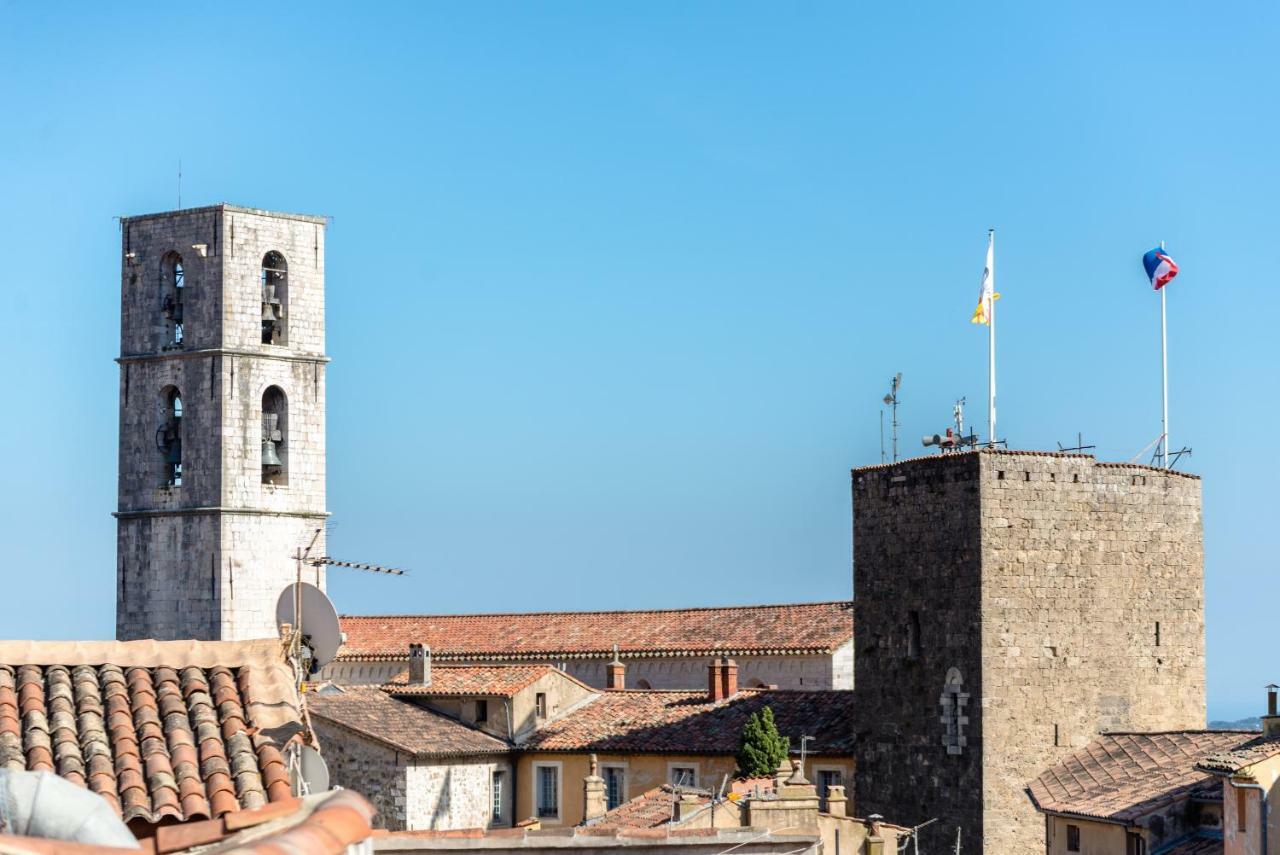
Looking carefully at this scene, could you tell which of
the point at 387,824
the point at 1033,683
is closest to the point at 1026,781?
the point at 1033,683

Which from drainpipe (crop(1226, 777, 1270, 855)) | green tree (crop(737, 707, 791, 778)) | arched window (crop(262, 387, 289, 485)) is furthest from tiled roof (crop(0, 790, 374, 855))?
arched window (crop(262, 387, 289, 485))

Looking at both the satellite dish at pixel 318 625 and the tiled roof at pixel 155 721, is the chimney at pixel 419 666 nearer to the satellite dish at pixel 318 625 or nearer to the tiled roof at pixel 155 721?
the satellite dish at pixel 318 625

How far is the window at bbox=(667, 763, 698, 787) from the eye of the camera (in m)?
46.7

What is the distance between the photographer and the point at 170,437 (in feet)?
201

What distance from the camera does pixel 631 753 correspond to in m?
48.5

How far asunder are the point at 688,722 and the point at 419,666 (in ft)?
32.2

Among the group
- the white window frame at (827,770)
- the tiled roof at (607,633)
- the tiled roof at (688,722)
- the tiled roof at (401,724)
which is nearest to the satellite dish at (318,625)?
the white window frame at (827,770)

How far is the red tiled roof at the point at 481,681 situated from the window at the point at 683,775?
5546 mm

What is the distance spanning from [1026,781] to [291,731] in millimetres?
26172

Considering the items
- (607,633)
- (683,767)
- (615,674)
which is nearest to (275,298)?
(607,633)

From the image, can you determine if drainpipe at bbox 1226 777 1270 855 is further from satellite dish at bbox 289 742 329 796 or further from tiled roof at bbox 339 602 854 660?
tiled roof at bbox 339 602 854 660

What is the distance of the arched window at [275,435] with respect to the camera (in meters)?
60.6

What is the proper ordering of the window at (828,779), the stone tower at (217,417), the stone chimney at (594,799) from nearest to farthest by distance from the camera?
the window at (828,779), the stone chimney at (594,799), the stone tower at (217,417)

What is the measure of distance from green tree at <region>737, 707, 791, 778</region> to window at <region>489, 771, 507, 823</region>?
7769mm
